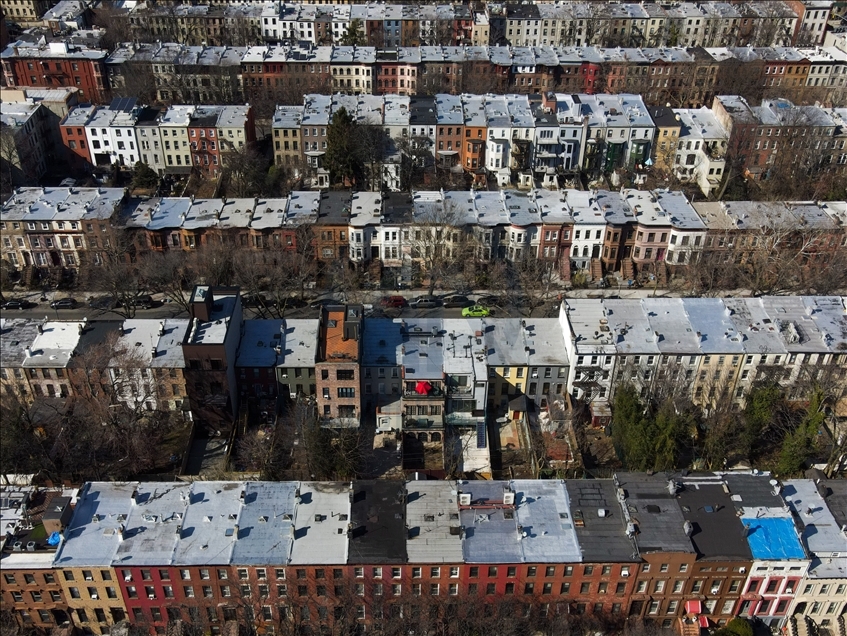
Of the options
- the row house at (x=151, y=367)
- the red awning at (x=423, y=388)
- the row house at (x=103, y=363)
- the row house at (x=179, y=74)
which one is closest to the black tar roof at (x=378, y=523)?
the red awning at (x=423, y=388)

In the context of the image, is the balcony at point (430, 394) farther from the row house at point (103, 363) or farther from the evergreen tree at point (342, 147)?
the evergreen tree at point (342, 147)

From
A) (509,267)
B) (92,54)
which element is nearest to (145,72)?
(92,54)

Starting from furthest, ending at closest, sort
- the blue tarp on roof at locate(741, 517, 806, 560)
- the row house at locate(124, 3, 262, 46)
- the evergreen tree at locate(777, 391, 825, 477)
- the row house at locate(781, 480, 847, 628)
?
the row house at locate(124, 3, 262, 46) < the evergreen tree at locate(777, 391, 825, 477) < the row house at locate(781, 480, 847, 628) < the blue tarp on roof at locate(741, 517, 806, 560)

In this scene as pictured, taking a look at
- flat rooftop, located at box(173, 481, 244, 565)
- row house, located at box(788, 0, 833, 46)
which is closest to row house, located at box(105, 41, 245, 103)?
flat rooftop, located at box(173, 481, 244, 565)

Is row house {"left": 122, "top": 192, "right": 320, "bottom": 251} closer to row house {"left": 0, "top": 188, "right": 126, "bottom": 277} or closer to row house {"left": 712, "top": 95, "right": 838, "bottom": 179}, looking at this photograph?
row house {"left": 0, "top": 188, "right": 126, "bottom": 277}

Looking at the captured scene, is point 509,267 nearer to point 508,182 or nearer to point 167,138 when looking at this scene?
point 508,182
